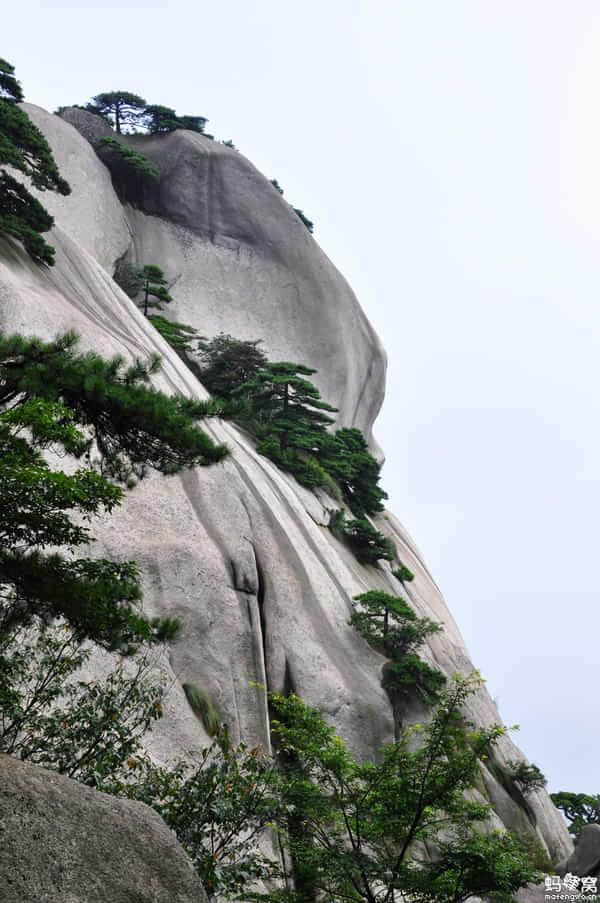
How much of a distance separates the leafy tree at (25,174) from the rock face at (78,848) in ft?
43.4

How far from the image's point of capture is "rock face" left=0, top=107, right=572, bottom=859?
13312mm

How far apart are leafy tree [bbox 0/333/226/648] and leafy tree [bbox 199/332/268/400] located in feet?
53.4

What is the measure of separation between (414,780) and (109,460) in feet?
17.1

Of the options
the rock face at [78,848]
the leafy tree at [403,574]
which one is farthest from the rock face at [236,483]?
the rock face at [78,848]

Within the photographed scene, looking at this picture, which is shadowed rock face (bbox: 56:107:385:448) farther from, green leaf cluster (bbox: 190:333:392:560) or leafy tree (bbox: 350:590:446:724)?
leafy tree (bbox: 350:590:446:724)

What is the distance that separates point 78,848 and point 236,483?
11895 mm

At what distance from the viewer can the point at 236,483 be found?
53.3ft

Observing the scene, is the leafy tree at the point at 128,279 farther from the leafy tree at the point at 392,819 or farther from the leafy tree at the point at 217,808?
the leafy tree at the point at 217,808

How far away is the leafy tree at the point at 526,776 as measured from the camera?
20250 mm

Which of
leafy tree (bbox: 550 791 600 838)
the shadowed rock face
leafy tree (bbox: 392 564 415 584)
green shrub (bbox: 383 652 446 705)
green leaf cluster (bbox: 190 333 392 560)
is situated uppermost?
the shadowed rock face

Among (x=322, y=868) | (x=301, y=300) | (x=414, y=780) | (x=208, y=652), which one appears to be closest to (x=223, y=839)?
(x=322, y=868)

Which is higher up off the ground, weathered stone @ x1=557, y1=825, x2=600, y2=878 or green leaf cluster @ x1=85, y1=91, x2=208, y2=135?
green leaf cluster @ x1=85, y1=91, x2=208, y2=135

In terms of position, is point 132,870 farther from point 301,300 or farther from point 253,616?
point 301,300

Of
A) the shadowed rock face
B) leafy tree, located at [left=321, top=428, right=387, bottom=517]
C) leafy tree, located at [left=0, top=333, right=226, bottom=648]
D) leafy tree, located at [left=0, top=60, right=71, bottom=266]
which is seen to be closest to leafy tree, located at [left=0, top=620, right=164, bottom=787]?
leafy tree, located at [left=0, top=333, right=226, bottom=648]
